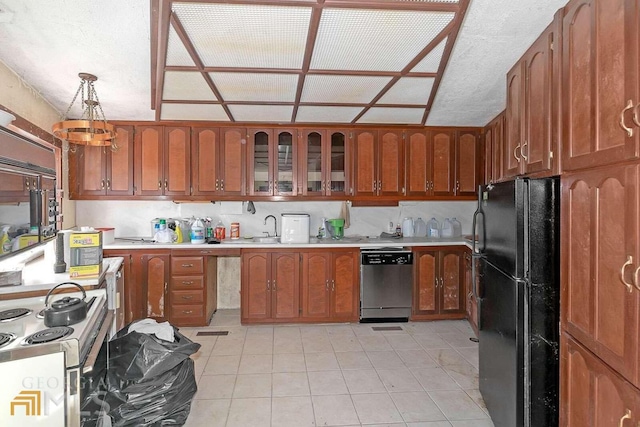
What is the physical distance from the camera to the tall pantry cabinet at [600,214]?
1.16 meters

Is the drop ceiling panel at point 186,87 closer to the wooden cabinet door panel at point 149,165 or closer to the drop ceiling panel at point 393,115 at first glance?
the wooden cabinet door panel at point 149,165

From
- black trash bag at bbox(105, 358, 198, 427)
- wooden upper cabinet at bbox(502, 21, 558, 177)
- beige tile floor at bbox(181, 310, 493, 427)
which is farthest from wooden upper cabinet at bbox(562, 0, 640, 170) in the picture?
black trash bag at bbox(105, 358, 198, 427)

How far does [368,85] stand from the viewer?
3125 mm

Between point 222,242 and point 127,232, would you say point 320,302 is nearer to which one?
point 222,242

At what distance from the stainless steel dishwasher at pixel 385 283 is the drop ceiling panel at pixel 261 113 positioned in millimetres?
1702

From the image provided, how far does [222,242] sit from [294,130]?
4.95ft

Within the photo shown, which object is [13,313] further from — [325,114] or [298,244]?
[325,114]

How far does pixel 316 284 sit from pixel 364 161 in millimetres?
1513

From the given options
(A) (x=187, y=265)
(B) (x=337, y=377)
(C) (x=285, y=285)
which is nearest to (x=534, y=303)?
(B) (x=337, y=377)

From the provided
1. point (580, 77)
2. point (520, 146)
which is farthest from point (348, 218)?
point (580, 77)

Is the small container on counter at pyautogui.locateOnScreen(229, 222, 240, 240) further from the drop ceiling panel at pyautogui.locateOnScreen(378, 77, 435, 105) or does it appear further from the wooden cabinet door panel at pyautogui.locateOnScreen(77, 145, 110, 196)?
the drop ceiling panel at pyautogui.locateOnScreen(378, 77, 435, 105)

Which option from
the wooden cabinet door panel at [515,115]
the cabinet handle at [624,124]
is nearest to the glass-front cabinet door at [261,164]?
the wooden cabinet door panel at [515,115]

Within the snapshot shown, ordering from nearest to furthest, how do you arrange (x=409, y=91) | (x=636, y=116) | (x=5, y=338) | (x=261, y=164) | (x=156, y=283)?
(x=636, y=116), (x=5, y=338), (x=409, y=91), (x=156, y=283), (x=261, y=164)

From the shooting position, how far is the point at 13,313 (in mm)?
1529
